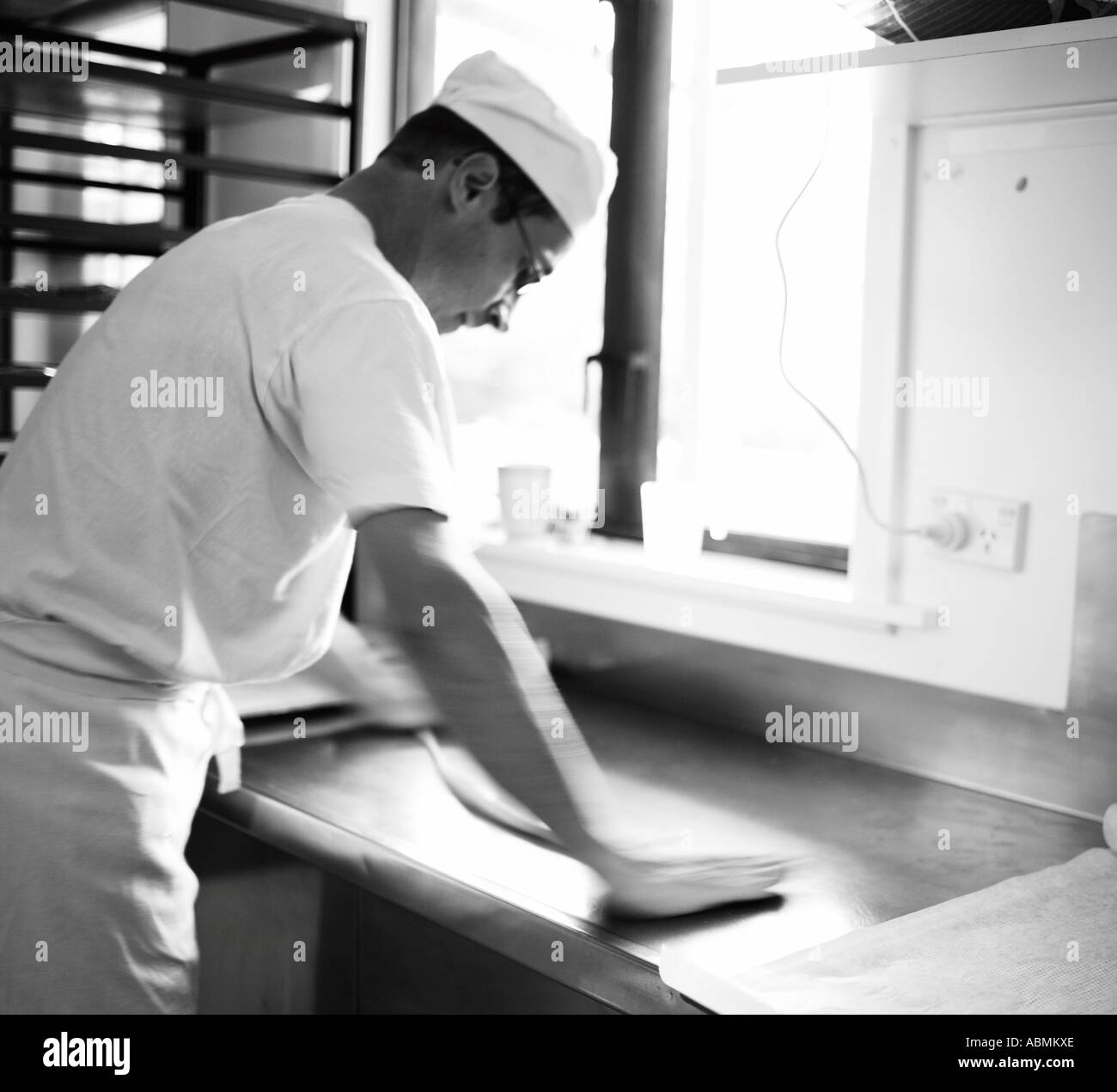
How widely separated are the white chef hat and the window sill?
0.66 metres

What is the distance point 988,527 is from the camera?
1501mm

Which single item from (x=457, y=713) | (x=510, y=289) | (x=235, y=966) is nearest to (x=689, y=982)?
(x=457, y=713)

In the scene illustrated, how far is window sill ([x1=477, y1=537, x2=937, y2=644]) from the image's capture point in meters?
1.62

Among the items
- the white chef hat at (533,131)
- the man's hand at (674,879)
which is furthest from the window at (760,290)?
the man's hand at (674,879)

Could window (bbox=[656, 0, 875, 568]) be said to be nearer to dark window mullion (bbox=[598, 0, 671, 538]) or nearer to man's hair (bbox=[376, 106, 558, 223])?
dark window mullion (bbox=[598, 0, 671, 538])

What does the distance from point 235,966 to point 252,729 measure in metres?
0.32

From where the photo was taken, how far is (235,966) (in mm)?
1660

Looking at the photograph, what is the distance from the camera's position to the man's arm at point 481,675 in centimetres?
100

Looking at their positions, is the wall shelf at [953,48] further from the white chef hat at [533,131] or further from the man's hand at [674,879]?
the man's hand at [674,879]

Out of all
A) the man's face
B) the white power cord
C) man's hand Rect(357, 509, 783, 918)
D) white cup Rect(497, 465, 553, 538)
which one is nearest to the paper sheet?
man's hand Rect(357, 509, 783, 918)

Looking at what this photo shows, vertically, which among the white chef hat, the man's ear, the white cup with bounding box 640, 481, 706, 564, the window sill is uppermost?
the white chef hat

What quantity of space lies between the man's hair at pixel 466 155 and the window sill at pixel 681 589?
0.67 m

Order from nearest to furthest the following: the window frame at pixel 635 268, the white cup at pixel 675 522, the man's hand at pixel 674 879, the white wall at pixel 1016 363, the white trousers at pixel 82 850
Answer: the man's hand at pixel 674 879 < the white trousers at pixel 82 850 < the white wall at pixel 1016 363 < the white cup at pixel 675 522 < the window frame at pixel 635 268
